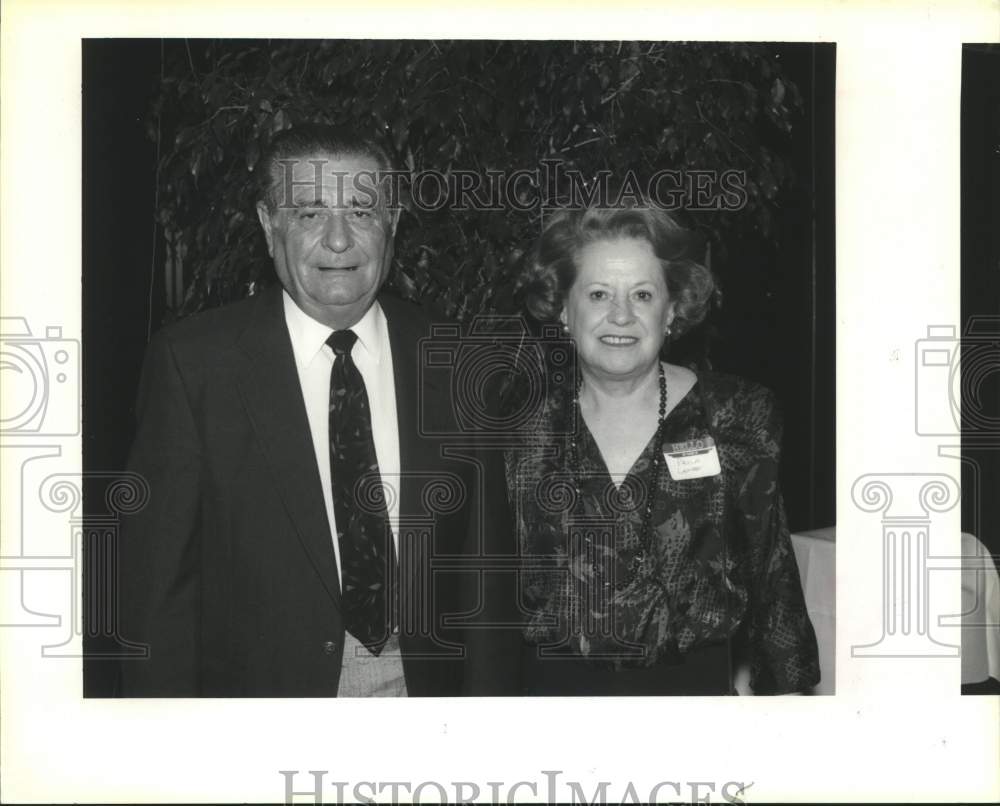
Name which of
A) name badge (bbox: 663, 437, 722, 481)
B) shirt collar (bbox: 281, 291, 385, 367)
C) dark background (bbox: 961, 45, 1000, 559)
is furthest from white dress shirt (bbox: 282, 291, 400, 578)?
dark background (bbox: 961, 45, 1000, 559)

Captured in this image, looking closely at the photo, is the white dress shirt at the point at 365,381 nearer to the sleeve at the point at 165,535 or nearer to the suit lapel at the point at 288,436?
the suit lapel at the point at 288,436

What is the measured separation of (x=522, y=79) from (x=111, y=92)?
1021mm

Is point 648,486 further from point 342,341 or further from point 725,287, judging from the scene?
point 342,341

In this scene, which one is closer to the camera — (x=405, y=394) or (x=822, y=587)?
(x=405, y=394)

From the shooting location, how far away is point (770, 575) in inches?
130

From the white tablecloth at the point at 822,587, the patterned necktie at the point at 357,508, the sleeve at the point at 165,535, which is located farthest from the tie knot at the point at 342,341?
the white tablecloth at the point at 822,587

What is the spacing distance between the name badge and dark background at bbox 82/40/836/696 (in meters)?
0.19

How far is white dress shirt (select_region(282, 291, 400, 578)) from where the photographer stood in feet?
10.5

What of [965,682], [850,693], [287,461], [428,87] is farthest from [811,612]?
[428,87]

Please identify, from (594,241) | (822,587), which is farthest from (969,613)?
(594,241)

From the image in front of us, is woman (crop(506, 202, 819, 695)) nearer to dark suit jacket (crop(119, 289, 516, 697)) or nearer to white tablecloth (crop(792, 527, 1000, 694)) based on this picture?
white tablecloth (crop(792, 527, 1000, 694))

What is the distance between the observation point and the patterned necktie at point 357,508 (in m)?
3.21

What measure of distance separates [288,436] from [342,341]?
0.27m

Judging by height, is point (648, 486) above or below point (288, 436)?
below
